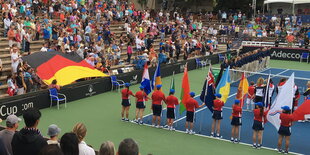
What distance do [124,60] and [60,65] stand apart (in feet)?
30.2

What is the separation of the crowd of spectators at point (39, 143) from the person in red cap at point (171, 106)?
8.15m

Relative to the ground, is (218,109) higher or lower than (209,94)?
lower

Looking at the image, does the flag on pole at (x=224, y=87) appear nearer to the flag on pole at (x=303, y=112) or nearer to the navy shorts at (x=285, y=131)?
the flag on pole at (x=303, y=112)

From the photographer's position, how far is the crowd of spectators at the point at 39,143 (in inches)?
208

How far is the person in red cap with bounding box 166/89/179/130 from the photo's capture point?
14695 millimetres

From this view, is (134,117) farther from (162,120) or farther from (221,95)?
(221,95)

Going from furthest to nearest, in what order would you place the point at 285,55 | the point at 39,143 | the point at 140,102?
the point at 285,55, the point at 140,102, the point at 39,143

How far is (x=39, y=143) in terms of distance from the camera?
20.8 ft

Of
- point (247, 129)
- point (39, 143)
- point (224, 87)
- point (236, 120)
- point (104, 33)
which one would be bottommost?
point (247, 129)

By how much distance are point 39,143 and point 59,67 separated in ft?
43.1

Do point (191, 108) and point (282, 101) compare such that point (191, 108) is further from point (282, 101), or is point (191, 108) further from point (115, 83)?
point (115, 83)

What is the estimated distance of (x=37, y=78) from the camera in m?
18.4

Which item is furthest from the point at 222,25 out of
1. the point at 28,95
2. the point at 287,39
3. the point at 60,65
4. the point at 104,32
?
the point at 28,95

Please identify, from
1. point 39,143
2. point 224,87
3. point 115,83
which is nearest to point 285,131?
point 224,87
